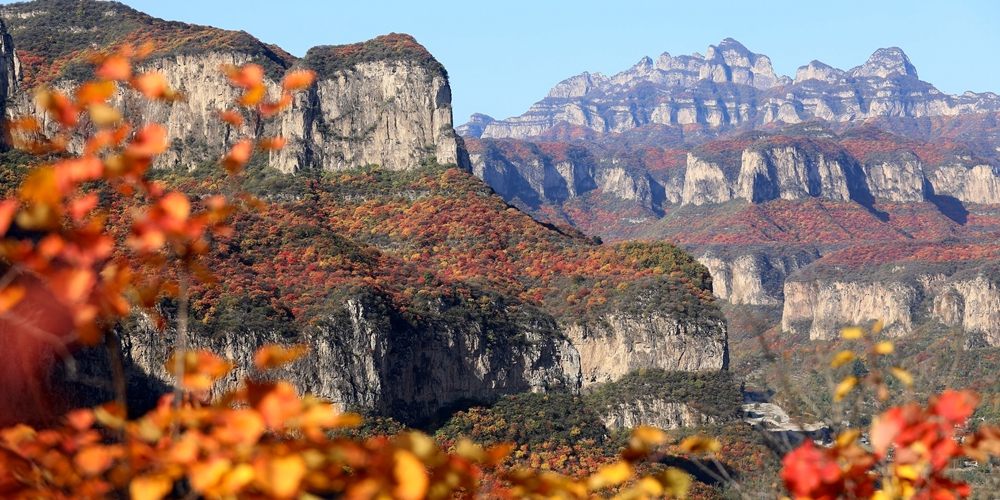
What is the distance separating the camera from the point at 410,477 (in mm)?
5070

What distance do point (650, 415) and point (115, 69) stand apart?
3455 inches

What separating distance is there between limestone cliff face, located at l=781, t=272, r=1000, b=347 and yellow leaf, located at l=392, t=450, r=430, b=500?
145m

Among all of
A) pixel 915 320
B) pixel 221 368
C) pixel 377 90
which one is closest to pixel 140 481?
pixel 221 368

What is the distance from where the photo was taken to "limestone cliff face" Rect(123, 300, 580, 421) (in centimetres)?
6644

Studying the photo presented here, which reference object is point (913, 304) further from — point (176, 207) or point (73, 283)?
point (73, 283)

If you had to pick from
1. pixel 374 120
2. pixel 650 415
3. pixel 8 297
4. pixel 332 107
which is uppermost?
pixel 332 107

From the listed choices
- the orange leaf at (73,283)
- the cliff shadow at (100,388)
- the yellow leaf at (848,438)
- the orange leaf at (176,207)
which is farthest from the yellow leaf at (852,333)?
the cliff shadow at (100,388)

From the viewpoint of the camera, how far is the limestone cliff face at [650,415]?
9000 cm

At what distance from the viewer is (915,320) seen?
17838cm

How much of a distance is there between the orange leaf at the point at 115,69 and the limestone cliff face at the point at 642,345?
8914cm

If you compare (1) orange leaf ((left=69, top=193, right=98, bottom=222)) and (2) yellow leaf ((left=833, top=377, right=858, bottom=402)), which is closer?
(1) orange leaf ((left=69, top=193, right=98, bottom=222))

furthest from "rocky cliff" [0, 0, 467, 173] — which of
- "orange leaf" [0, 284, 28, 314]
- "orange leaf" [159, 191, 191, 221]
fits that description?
"orange leaf" [159, 191, 191, 221]

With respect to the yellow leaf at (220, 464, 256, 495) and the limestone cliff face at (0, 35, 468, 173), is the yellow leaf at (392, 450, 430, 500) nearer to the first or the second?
the yellow leaf at (220, 464, 256, 495)

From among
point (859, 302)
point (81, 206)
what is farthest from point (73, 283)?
point (859, 302)
